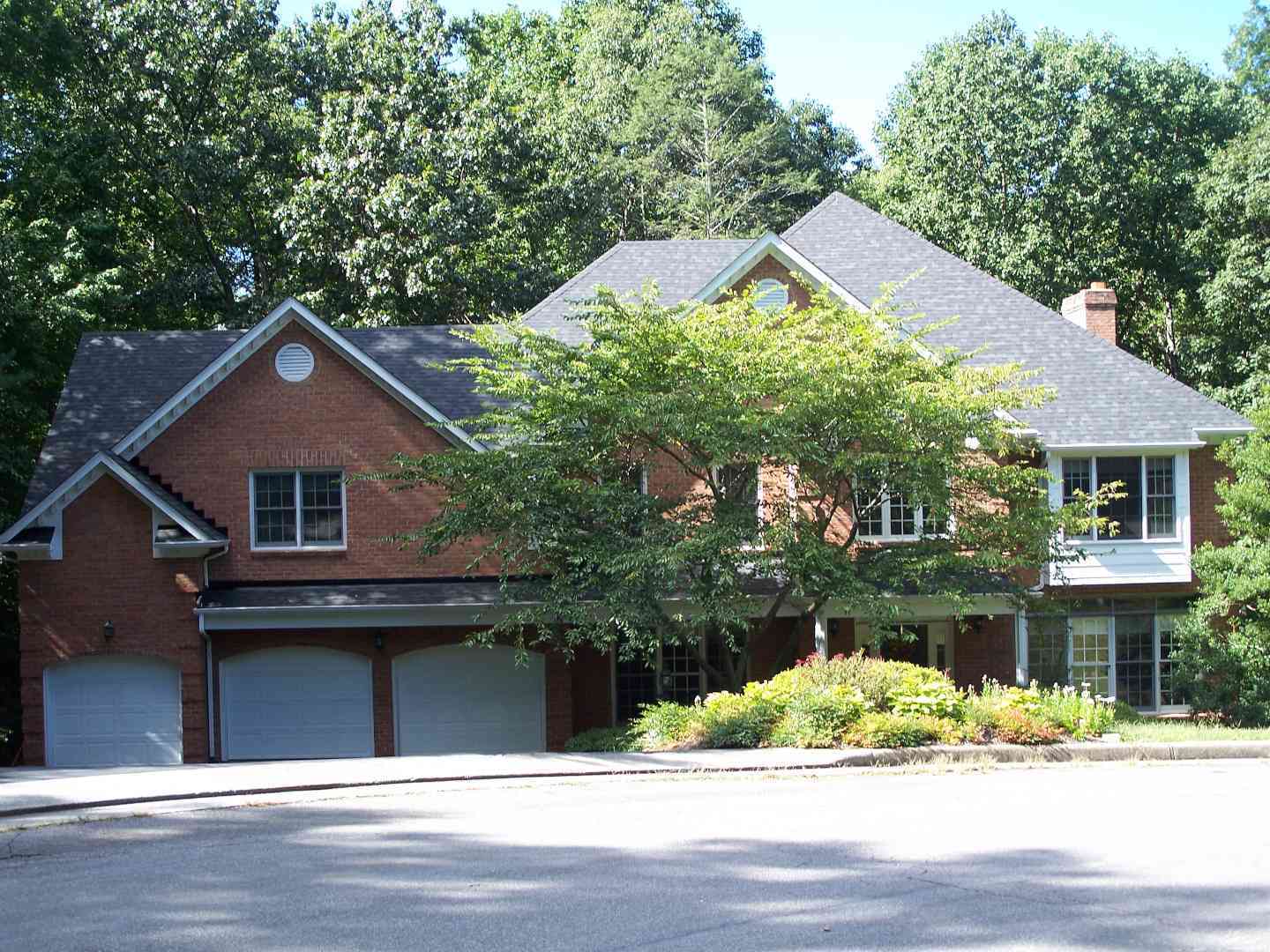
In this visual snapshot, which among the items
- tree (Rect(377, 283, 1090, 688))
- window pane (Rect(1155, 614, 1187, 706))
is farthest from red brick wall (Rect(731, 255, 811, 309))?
window pane (Rect(1155, 614, 1187, 706))

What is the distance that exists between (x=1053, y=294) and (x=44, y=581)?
29463 mm

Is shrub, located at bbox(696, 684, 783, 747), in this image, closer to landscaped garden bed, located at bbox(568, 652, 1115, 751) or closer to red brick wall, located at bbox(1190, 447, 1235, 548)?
landscaped garden bed, located at bbox(568, 652, 1115, 751)

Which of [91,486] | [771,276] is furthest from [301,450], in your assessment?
[771,276]

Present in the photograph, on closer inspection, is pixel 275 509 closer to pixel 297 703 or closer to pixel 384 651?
pixel 384 651

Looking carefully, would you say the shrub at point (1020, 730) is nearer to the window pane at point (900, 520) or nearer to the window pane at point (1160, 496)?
the window pane at point (900, 520)

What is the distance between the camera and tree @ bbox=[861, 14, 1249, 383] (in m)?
41.0

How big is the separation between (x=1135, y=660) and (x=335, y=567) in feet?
51.7

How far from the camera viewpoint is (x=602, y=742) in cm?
2070

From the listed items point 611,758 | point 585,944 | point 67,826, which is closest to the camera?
point 585,944

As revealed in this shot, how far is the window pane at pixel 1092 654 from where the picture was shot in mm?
28125

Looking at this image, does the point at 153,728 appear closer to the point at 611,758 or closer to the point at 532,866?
the point at 611,758

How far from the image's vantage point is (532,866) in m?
10.3

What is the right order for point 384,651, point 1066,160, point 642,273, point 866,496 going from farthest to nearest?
point 1066,160
point 642,273
point 384,651
point 866,496

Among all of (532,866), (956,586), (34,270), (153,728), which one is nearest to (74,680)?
Result: (153,728)
